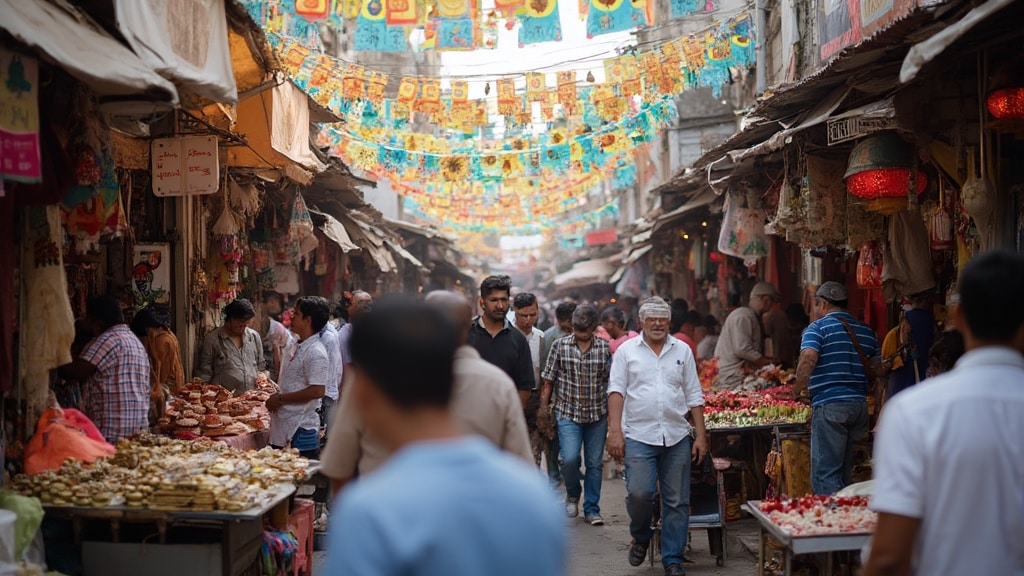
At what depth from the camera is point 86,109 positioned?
6359 mm

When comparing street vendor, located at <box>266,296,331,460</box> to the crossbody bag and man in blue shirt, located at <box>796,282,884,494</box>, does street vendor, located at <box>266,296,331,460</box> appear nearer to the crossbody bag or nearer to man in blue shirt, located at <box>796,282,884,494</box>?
man in blue shirt, located at <box>796,282,884,494</box>

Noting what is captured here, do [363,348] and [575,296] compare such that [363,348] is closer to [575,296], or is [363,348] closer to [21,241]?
[21,241]

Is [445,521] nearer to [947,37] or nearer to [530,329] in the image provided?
[947,37]

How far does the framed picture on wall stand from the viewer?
980cm

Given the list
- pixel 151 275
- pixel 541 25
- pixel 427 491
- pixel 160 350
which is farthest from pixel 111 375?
pixel 541 25

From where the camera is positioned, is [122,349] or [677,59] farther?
[677,59]

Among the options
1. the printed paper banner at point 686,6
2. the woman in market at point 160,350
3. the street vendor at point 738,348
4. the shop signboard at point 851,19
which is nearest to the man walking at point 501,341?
the woman in market at point 160,350

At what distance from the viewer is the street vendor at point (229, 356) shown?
10.5m

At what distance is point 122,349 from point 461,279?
138 feet

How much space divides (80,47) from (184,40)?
4.18 ft

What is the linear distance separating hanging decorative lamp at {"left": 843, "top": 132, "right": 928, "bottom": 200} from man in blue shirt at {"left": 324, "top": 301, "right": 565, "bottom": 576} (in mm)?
6351

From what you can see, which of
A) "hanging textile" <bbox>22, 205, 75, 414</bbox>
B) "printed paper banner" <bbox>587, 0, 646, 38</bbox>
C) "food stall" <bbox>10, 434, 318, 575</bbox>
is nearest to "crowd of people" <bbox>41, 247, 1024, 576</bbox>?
"food stall" <bbox>10, 434, 318, 575</bbox>

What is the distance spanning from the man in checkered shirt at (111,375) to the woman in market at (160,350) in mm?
1533

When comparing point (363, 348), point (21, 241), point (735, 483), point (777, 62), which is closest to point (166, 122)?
point (21, 241)
